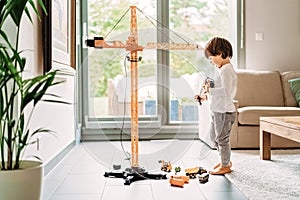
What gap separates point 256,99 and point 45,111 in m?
2.45

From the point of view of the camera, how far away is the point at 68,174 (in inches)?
112

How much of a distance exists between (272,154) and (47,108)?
2.08m

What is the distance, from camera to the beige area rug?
2326mm

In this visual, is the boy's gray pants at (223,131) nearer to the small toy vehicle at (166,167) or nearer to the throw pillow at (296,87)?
the small toy vehicle at (166,167)

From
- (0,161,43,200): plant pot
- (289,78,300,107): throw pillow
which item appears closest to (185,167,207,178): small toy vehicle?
(0,161,43,200): plant pot

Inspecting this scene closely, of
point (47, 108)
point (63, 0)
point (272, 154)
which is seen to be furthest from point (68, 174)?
point (272, 154)

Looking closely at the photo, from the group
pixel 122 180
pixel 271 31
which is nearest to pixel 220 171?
pixel 122 180

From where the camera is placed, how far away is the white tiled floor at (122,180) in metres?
2.30

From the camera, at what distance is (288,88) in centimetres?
433

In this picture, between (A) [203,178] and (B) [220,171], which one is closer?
(A) [203,178]

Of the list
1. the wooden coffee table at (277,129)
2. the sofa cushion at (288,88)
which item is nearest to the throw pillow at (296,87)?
the sofa cushion at (288,88)

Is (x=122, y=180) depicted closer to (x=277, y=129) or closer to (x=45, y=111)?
(x=45, y=111)

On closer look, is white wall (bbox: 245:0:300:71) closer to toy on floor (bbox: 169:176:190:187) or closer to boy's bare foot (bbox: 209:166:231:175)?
boy's bare foot (bbox: 209:166:231:175)

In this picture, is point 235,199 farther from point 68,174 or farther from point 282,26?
point 282,26
